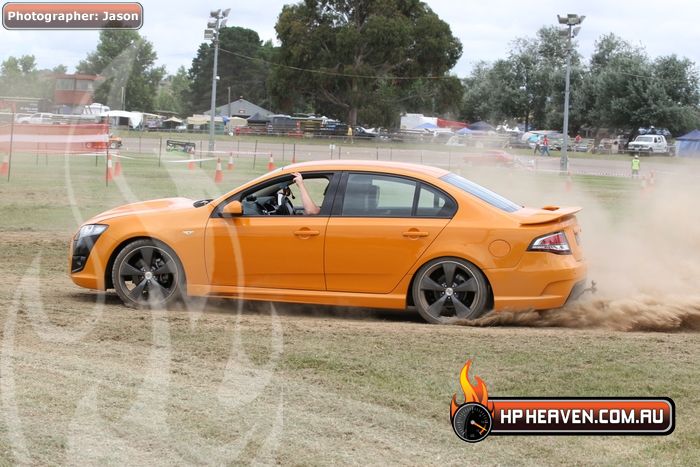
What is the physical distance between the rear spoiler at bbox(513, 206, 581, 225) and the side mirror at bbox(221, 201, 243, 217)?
2.51 metres

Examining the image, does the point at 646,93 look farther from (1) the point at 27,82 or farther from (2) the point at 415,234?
(2) the point at 415,234

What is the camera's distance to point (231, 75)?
450 ft

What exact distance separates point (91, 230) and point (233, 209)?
1.46m

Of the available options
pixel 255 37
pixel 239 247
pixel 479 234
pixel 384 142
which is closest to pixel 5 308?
pixel 239 247

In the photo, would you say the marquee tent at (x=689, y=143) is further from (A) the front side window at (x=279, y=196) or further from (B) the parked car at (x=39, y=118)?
(A) the front side window at (x=279, y=196)

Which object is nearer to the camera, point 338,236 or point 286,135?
point 338,236

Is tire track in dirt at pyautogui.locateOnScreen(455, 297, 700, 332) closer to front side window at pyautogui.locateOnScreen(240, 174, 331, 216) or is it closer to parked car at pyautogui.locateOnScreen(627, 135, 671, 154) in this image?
front side window at pyautogui.locateOnScreen(240, 174, 331, 216)

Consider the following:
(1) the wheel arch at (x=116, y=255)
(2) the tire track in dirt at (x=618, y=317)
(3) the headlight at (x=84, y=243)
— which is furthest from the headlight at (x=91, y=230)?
(2) the tire track in dirt at (x=618, y=317)

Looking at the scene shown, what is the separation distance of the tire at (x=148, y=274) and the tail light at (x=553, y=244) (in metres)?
3.24

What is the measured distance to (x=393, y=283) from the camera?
28.1 feet

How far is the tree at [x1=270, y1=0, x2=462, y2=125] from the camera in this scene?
7550cm

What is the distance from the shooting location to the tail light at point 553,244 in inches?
332

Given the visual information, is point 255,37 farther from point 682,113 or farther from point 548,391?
point 548,391

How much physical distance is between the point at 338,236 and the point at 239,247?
94 centimetres
